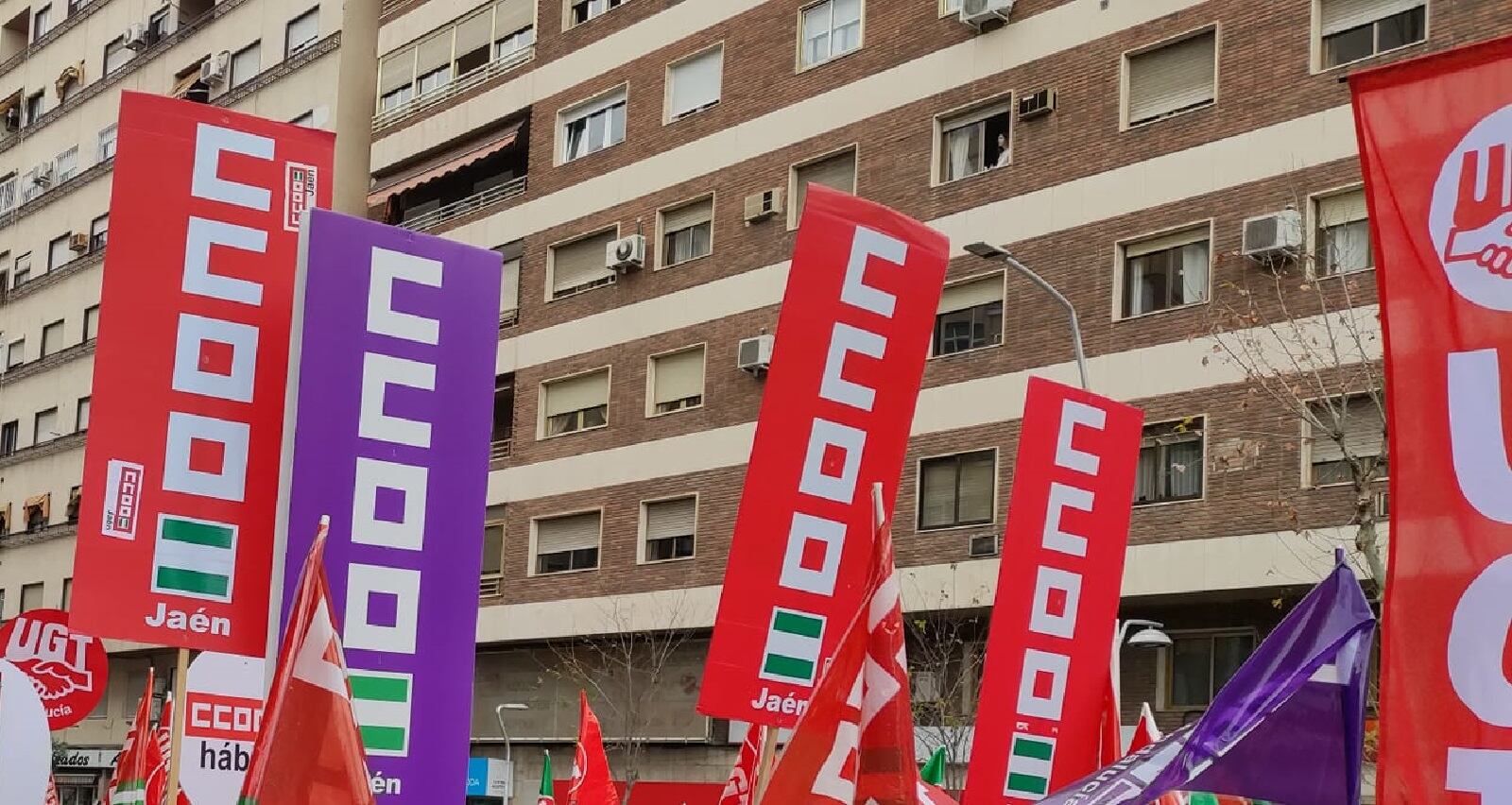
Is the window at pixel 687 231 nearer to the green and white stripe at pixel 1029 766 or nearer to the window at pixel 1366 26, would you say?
the window at pixel 1366 26

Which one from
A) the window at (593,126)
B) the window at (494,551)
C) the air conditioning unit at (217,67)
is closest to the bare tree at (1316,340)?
the window at (593,126)

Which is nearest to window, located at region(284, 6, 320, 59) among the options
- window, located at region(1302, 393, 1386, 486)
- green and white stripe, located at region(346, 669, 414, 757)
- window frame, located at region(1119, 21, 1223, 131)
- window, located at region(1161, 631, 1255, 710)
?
window frame, located at region(1119, 21, 1223, 131)

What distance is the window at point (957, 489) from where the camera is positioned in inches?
1035

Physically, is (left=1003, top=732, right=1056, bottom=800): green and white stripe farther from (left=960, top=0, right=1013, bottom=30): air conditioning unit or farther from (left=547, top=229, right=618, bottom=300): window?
(left=547, top=229, right=618, bottom=300): window

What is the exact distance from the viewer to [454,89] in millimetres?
38406

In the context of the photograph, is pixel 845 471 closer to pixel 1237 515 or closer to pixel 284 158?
pixel 284 158

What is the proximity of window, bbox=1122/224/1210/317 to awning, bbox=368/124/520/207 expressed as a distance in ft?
47.2

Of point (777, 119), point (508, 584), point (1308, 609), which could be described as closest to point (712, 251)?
point (777, 119)

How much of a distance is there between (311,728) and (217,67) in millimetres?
41149

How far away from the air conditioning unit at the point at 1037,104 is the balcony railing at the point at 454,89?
12.2 meters

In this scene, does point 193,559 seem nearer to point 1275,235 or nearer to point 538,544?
point 1275,235

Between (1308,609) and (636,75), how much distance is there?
28.6 m

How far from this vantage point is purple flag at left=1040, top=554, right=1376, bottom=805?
5.66 meters

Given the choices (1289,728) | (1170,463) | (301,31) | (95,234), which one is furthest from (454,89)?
(1289,728)
